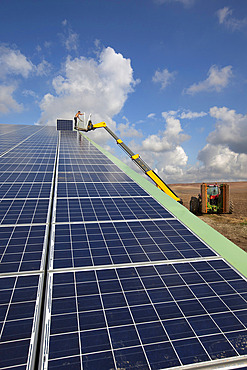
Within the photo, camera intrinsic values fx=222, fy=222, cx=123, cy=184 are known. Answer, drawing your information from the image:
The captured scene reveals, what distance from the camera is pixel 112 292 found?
4645mm

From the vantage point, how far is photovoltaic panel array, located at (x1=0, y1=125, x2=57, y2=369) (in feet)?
11.4

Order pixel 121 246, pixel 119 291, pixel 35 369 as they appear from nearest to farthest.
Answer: pixel 35 369 → pixel 119 291 → pixel 121 246

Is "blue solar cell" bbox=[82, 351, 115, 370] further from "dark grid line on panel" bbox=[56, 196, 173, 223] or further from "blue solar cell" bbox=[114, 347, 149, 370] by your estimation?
"dark grid line on panel" bbox=[56, 196, 173, 223]

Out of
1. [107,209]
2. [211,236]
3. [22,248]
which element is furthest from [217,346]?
[107,209]

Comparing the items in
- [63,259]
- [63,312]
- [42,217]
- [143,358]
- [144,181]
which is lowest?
[143,358]

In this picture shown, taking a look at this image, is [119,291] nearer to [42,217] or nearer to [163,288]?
[163,288]

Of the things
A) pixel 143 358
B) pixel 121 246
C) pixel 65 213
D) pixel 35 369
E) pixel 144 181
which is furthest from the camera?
pixel 144 181

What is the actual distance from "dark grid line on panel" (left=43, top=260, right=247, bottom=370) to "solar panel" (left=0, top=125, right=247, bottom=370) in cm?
2

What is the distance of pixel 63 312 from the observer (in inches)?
161

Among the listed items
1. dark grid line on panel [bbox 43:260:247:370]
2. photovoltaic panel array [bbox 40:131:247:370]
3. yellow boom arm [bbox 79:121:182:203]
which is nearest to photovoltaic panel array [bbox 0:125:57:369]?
photovoltaic panel array [bbox 40:131:247:370]

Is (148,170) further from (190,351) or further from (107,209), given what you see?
(190,351)

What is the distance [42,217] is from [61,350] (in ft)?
15.1

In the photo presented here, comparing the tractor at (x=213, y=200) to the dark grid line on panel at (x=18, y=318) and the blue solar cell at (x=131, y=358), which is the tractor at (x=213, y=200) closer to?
the dark grid line on panel at (x=18, y=318)

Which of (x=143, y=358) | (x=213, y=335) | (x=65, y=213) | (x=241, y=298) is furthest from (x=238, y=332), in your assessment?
(x=65, y=213)
